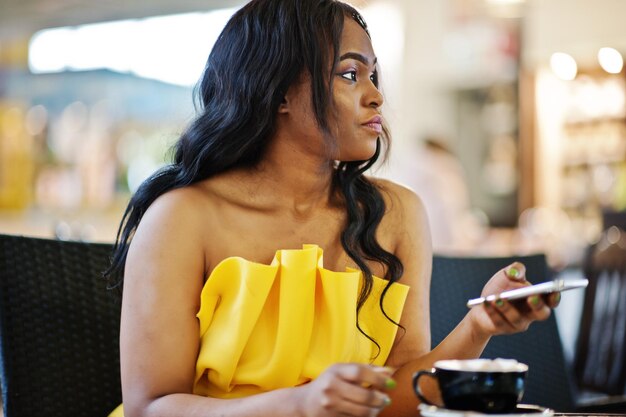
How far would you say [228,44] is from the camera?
1.57 meters

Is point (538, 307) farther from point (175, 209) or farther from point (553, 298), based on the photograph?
point (175, 209)

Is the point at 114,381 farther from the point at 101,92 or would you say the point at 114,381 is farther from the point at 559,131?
the point at 559,131

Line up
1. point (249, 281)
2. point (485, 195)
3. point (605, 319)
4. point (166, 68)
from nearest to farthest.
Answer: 1. point (249, 281)
2. point (605, 319)
3. point (166, 68)
4. point (485, 195)

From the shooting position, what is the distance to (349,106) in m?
1.50

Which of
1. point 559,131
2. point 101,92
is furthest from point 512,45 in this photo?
point 101,92

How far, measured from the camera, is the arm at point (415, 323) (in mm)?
1335

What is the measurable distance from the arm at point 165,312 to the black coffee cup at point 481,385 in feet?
1.13

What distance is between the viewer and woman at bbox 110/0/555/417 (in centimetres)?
140

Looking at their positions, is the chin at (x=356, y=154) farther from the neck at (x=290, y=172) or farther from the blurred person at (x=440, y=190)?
the blurred person at (x=440, y=190)

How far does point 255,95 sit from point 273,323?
38cm

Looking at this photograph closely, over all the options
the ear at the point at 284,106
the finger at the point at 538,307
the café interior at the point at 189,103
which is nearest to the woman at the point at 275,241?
the ear at the point at 284,106

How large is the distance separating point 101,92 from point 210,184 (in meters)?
5.41

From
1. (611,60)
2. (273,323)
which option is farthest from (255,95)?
(611,60)

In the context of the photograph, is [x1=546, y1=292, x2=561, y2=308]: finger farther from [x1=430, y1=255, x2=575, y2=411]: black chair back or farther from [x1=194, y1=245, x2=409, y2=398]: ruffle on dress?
[x1=430, y1=255, x2=575, y2=411]: black chair back
